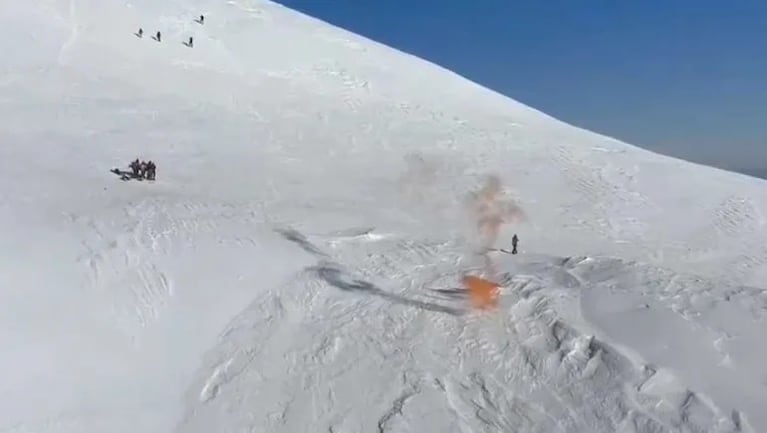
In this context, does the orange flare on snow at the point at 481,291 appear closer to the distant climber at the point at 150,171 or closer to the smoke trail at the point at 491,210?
the smoke trail at the point at 491,210

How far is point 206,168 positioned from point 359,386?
11.8 m

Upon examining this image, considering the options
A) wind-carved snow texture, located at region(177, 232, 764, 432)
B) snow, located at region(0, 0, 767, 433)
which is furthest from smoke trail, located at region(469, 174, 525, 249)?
wind-carved snow texture, located at region(177, 232, 764, 432)

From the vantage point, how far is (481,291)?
13.6 metres

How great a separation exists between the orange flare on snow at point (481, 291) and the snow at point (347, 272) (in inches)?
9.9

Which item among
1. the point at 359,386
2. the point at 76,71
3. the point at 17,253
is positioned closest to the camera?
the point at 359,386

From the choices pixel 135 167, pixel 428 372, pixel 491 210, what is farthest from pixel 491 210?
pixel 428 372

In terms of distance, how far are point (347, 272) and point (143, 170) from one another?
7.48 meters

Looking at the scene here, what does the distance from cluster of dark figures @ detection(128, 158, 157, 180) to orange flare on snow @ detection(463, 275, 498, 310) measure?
9109mm

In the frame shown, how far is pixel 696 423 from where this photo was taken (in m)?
9.91

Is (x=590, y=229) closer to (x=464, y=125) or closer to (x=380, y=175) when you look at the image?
(x=380, y=175)

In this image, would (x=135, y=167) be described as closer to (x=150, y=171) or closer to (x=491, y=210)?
(x=150, y=171)

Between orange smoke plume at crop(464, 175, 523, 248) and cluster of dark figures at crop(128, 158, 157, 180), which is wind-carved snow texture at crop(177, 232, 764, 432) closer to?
orange smoke plume at crop(464, 175, 523, 248)

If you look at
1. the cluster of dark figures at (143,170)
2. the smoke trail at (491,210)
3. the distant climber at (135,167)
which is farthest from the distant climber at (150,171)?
the smoke trail at (491,210)

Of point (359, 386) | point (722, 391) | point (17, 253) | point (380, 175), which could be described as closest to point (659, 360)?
point (722, 391)
